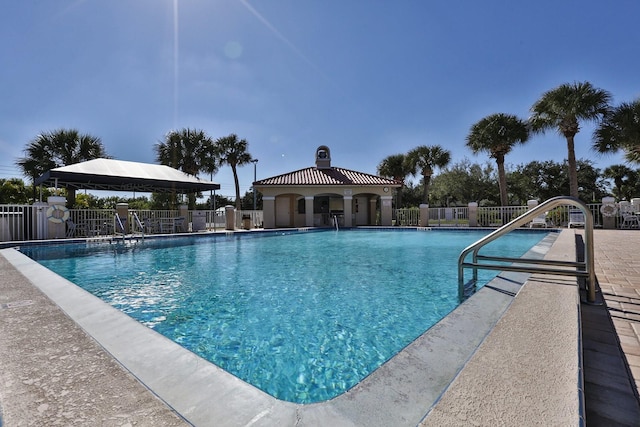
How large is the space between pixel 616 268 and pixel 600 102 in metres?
17.7

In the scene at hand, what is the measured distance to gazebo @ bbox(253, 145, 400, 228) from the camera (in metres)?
20.2

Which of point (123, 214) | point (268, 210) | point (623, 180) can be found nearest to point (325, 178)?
point (268, 210)

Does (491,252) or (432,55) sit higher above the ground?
(432,55)

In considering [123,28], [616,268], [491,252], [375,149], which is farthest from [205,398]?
[375,149]

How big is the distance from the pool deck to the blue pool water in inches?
30.1

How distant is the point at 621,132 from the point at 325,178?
17511 mm

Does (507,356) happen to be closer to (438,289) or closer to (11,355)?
(11,355)

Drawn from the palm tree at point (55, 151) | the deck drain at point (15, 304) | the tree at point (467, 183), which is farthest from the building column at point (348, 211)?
the deck drain at point (15, 304)

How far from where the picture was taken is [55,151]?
58.2 ft

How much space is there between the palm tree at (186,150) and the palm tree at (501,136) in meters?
21.7

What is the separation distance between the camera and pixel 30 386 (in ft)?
4.36

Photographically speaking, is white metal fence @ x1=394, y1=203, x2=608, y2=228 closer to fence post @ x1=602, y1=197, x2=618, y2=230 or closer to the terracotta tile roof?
fence post @ x1=602, y1=197, x2=618, y2=230

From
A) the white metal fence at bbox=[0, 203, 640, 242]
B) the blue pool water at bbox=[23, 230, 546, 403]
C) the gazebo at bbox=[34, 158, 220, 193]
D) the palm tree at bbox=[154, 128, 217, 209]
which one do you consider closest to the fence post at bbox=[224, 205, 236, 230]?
the white metal fence at bbox=[0, 203, 640, 242]

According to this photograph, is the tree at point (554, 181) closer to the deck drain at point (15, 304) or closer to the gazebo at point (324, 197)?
the gazebo at point (324, 197)
